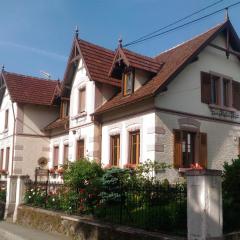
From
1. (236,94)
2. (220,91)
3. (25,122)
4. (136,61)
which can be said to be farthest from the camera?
(25,122)

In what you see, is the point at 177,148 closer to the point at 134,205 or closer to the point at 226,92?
the point at 226,92

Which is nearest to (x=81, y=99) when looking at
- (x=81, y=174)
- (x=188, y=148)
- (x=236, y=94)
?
(x=188, y=148)

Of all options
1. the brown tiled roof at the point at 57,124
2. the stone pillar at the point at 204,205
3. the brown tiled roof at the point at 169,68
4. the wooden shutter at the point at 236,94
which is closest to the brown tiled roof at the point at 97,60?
the brown tiled roof at the point at 169,68

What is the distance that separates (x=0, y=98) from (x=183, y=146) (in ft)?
53.7

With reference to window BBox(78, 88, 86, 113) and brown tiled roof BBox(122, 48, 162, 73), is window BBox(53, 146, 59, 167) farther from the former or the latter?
brown tiled roof BBox(122, 48, 162, 73)

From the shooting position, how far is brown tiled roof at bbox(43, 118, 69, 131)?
23.6m

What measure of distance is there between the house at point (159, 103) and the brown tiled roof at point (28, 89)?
3.32 m

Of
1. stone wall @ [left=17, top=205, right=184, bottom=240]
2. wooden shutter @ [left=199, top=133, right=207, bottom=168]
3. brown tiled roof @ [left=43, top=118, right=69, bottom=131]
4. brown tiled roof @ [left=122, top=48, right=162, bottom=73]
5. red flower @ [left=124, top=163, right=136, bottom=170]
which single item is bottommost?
stone wall @ [left=17, top=205, right=184, bottom=240]

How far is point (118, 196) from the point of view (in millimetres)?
12484

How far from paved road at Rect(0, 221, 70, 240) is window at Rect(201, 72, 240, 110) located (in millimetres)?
8890

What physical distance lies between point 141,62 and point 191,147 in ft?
14.0

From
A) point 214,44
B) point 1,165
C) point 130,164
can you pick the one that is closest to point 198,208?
point 130,164

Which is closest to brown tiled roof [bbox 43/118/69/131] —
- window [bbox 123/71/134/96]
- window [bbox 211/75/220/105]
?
window [bbox 123/71/134/96]

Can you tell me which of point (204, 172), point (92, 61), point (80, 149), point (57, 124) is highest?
point (92, 61)
